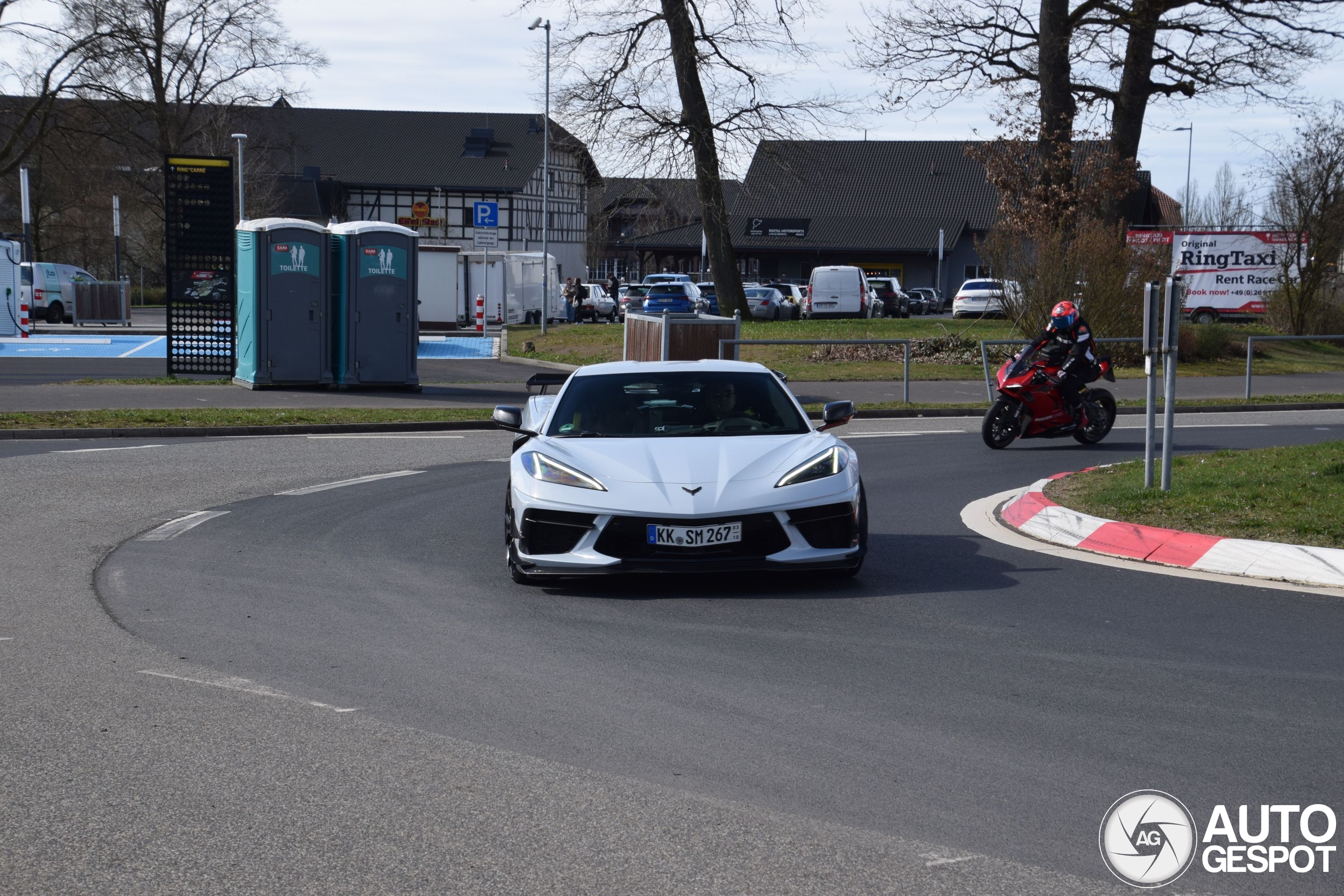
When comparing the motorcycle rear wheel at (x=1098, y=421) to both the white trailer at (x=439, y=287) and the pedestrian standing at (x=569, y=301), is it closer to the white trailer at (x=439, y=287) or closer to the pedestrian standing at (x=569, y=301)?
the white trailer at (x=439, y=287)

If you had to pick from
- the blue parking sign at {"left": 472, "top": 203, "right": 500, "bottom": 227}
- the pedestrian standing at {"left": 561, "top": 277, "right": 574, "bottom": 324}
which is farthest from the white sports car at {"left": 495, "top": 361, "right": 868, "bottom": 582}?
the blue parking sign at {"left": 472, "top": 203, "right": 500, "bottom": 227}

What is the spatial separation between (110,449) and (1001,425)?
9.90 m

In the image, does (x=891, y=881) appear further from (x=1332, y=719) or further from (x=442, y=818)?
(x=1332, y=719)

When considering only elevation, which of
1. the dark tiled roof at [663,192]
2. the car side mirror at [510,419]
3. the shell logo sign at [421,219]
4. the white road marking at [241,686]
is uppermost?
the shell logo sign at [421,219]

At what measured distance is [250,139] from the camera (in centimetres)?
6944

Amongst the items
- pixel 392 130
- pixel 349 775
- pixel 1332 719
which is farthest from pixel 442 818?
pixel 392 130

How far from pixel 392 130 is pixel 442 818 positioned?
8365 cm

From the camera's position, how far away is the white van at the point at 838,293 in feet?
172

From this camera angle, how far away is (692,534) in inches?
310

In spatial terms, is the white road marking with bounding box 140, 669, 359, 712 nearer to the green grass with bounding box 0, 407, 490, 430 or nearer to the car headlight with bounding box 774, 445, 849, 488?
the car headlight with bounding box 774, 445, 849, 488

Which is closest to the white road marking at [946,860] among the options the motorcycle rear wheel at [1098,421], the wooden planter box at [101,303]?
the motorcycle rear wheel at [1098,421]

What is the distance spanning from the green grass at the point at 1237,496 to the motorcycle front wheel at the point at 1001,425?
12.0 feet

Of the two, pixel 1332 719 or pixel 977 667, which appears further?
pixel 977 667

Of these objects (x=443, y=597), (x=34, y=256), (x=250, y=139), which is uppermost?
(x=250, y=139)
